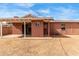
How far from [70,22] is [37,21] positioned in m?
4.56

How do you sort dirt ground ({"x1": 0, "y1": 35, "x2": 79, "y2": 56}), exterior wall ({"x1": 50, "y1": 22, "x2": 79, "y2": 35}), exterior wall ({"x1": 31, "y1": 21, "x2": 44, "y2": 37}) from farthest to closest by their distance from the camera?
exterior wall ({"x1": 50, "y1": 22, "x2": 79, "y2": 35}) → exterior wall ({"x1": 31, "y1": 21, "x2": 44, "y2": 37}) → dirt ground ({"x1": 0, "y1": 35, "x2": 79, "y2": 56})

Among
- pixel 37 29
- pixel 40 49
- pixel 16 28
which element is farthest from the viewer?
pixel 16 28

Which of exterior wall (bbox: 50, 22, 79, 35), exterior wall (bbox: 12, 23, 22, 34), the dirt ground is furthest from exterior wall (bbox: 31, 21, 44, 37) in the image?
the dirt ground

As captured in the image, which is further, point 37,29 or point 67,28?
point 67,28

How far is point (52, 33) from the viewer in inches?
645

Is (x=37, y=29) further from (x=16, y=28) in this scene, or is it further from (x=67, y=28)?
(x=67, y=28)

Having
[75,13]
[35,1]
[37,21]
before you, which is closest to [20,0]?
[35,1]

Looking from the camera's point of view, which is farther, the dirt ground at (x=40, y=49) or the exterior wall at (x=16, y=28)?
the exterior wall at (x=16, y=28)

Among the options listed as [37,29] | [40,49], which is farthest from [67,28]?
[40,49]

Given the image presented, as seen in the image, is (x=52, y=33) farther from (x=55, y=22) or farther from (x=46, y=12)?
(x=46, y=12)

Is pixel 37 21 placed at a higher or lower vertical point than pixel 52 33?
higher

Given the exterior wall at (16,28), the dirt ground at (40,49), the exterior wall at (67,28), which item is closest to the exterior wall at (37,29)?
the exterior wall at (67,28)

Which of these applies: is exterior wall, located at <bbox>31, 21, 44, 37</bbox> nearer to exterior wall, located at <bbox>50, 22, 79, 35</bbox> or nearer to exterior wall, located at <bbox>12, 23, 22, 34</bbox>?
exterior wall, located at <bbox>50, 22, 79, 35</bbox>

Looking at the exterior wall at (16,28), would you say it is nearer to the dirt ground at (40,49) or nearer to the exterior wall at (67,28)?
the exterior wall at (67,28)
